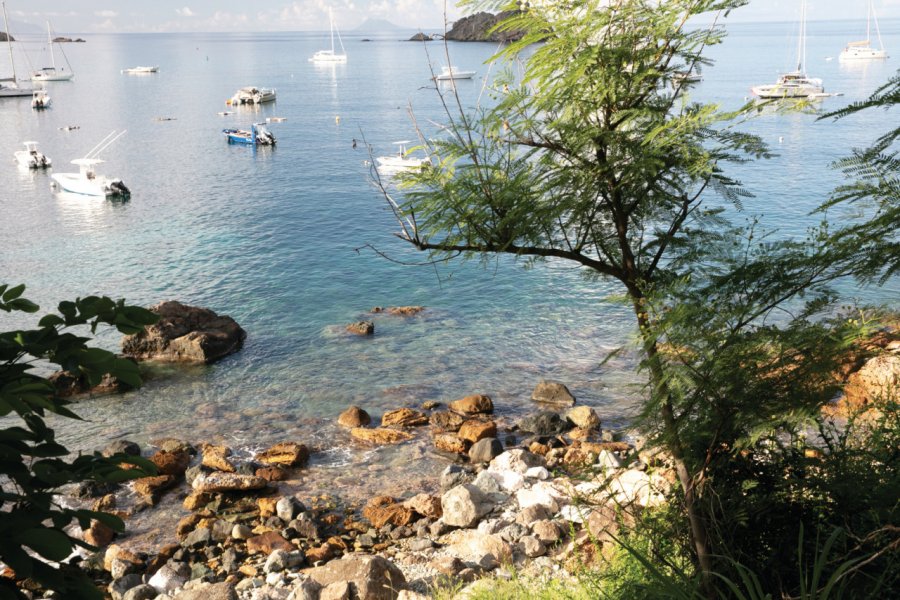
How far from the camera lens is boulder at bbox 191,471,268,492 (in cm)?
1256

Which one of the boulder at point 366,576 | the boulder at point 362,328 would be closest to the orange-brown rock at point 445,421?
the boulder at point 362,328

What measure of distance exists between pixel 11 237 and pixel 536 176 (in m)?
31.0

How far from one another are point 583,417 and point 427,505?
4.81 metres

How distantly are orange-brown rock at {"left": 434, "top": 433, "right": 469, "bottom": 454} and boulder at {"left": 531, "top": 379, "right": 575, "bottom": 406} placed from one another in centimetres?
277

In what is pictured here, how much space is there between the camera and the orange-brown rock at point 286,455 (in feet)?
45.2

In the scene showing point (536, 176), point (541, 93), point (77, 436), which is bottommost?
point (77, 436)

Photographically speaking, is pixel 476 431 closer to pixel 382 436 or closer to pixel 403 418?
pixel 403 418

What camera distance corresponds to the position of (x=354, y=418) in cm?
1559

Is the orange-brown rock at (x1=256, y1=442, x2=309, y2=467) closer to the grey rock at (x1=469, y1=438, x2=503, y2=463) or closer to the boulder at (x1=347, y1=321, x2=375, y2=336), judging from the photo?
the grey rock at (x1=469, y1=438, x2=503, y2=463)

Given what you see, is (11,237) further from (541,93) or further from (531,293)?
(541,93)

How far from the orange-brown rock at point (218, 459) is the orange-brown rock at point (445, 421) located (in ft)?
13.1

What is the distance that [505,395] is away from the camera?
1694 cm

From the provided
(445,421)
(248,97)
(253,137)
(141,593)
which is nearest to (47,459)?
(141,593)

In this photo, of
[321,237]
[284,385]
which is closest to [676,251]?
[284,385]
